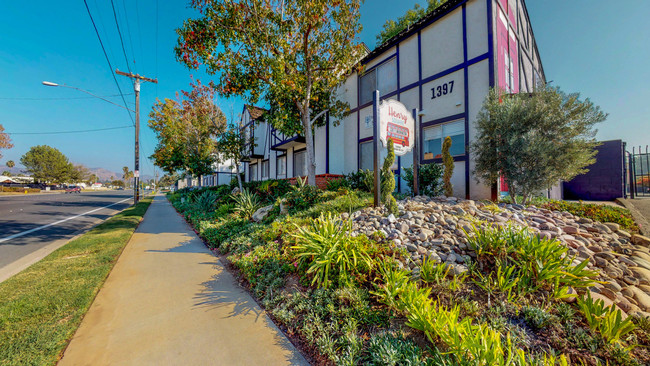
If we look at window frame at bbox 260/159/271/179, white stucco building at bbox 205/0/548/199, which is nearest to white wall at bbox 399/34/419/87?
white stucco building at bbox 205/0/548/199

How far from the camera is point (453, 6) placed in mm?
7949

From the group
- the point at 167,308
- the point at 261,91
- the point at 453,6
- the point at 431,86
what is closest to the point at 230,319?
the point at 167,308

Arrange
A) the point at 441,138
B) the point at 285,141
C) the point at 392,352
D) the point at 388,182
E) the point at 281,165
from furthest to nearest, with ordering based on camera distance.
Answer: the point at 281,165
the point at 285,141
the point at 441,138
the point at 388,182
the point at 392,352

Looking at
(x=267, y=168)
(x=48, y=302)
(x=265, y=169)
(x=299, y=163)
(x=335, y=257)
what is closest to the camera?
(x=48, y=302)

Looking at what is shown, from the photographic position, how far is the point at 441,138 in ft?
27.8

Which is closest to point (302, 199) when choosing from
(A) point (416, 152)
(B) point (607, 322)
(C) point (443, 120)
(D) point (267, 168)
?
(A) point (416, 152)

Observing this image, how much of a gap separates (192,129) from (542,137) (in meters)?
19.4

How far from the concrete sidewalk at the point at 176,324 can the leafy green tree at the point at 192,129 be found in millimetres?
10983

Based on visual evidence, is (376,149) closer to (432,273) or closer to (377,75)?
(432,273)

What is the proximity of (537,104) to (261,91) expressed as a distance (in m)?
8.84

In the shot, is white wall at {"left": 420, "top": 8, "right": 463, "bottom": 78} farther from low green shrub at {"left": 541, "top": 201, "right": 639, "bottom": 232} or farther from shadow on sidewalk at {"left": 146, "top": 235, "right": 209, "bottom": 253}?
shadow on sidewalk at {"left": 146, "top": 235, "right": 209, "bottom": 253}

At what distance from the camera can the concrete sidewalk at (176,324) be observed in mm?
2334

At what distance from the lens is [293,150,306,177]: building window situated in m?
15.3

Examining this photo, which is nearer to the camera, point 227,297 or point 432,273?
point 432,273
